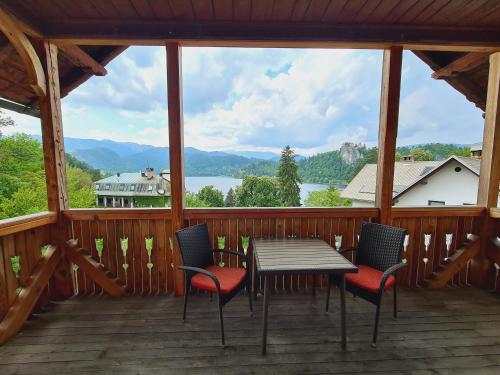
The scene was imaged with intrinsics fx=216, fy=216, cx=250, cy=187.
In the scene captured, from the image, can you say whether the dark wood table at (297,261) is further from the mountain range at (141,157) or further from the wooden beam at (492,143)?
the wooden beam at (492,143)

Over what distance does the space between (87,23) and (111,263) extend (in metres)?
2.47

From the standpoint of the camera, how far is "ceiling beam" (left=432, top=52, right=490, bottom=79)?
2410mm

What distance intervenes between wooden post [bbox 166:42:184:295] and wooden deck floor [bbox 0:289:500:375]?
62 centimetres

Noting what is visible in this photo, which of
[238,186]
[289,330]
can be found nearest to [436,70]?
[238,186]

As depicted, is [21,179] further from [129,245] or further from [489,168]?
[489,168]

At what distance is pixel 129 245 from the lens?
2438mm

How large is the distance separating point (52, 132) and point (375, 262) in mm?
3464

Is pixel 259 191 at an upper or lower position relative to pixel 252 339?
upper

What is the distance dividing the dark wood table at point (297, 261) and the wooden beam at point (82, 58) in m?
2.72

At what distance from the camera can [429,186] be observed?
438 cm

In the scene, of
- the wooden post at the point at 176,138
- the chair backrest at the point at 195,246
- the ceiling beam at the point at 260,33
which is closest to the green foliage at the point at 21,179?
the ceiling beam at the point at 260,33

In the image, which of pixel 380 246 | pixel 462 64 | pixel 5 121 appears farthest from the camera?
pixel 5 121

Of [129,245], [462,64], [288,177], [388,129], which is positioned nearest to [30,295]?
[129,245]

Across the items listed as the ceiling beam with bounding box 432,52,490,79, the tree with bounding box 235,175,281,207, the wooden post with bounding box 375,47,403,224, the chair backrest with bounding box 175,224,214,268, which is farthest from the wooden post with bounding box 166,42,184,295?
the ceiling beam with bounding box 432,52,490,79
